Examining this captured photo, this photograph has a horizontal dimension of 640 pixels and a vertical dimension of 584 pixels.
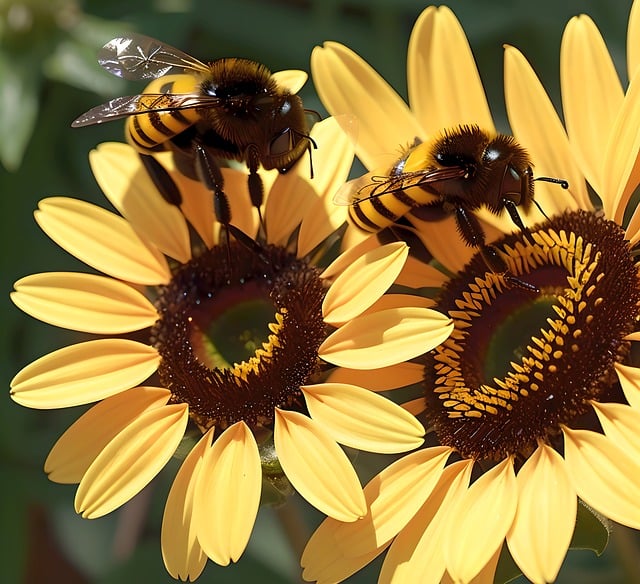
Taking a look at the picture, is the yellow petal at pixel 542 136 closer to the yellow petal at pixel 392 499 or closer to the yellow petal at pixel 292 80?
the yellow petal at pixel 292 80

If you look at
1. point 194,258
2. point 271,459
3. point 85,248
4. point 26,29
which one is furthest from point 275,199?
point 26,29

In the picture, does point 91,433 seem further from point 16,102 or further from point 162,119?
point 16,102

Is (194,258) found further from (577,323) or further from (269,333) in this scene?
(577,323)

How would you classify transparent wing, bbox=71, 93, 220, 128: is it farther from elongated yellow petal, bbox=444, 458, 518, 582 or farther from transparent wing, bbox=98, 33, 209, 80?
elongated yellow petal, bbox=444, 458, 518, 582

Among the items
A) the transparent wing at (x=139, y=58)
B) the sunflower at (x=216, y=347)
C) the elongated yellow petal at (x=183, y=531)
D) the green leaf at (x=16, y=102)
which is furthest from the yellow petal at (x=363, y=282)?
the green leaf at (x=16, y=102)

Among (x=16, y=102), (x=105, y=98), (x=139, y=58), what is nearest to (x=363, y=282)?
(x=139, y=58)
